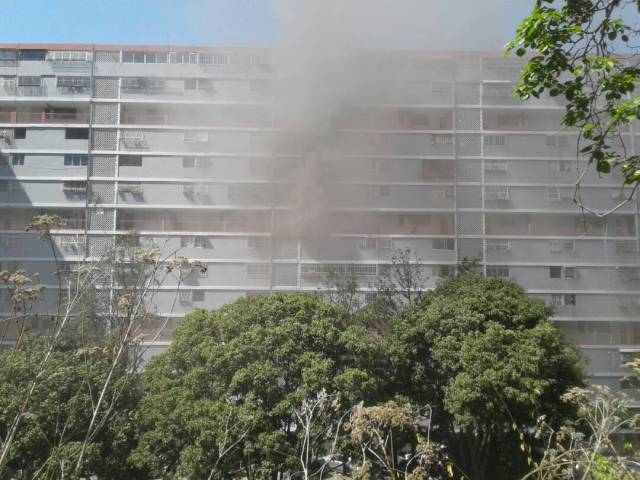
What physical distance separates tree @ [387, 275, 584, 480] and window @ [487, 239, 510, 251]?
6.42m

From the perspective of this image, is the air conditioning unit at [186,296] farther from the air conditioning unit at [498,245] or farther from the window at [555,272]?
the window at [555,272]

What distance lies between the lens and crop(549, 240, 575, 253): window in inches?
632

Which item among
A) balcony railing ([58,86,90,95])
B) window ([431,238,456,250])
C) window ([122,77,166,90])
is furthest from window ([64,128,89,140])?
window ([431,238,456,250])

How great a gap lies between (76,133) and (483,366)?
1299 centimetres

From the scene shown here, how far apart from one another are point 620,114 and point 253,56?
1451cm

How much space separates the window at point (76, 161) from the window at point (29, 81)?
2.34 m

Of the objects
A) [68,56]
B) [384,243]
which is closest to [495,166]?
[384,243]

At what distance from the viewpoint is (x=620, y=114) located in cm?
315

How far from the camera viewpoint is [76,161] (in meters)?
16.7

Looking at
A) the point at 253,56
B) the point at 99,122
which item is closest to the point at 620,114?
the point at 253,56

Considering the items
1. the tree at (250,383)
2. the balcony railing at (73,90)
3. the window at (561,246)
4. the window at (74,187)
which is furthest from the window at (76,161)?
the window at (561,246)

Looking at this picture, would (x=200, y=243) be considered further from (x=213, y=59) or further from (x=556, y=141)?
(x=556, y=141)

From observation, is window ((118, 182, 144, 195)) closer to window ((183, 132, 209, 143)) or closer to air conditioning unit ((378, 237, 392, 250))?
window ((183, 132, 209, 143))

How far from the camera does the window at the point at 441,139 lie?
650 inches
